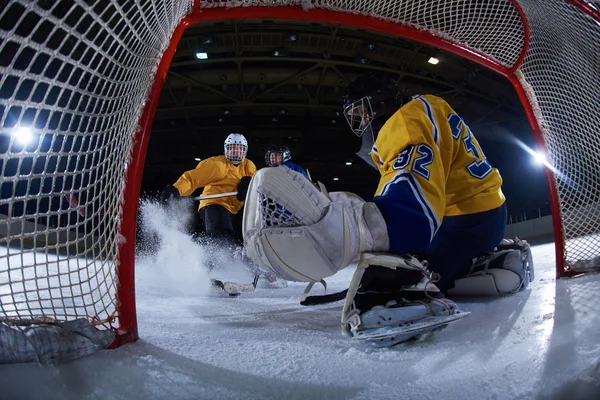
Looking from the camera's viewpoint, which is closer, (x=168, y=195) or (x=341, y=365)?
(x=341, y=365)

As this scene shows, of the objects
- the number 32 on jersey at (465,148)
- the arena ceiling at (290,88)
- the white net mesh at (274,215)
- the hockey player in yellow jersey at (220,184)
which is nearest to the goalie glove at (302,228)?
the white net mesh at (274,215)

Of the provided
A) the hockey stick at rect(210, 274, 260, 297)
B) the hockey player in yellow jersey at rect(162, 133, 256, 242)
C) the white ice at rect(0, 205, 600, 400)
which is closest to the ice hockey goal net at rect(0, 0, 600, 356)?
the white ice at rect(0, 205, 600, 400)

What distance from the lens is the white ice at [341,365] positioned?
523 millimetres

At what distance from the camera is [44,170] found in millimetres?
761

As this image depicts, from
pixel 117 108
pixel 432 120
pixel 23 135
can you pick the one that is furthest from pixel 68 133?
pixel 432 120

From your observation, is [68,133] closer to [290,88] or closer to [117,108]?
[117,108]

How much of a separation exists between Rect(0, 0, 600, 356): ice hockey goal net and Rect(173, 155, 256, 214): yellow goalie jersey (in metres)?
2.43

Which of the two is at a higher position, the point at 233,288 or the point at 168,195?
the point at 168,195

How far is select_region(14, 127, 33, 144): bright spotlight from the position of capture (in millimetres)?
685

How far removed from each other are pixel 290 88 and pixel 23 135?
8.72 metres

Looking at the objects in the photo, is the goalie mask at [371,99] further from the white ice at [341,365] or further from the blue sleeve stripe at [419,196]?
the white ice at [341,365]

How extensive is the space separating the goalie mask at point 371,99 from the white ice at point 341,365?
719 millimetres

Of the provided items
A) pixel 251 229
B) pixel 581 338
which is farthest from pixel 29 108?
pixel 581 338

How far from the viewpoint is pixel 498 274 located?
1.29m
